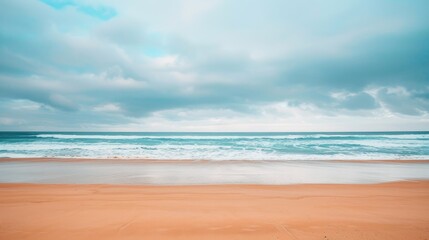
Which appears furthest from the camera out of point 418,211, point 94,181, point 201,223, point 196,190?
point 94,181

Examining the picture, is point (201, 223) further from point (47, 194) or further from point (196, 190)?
point (47, 194)

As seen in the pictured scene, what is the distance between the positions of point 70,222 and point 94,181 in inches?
214

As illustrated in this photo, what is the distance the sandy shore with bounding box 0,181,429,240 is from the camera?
13.9 ft

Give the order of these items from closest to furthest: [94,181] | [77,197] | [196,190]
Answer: [77,197] < [196,190] < [94,181]

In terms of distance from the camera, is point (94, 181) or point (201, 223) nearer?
point (201, 223)

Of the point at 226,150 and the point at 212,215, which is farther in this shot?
the point at 226,150

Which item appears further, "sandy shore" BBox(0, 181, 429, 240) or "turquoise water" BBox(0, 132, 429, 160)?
"turquoise water" BBox(0, 132, 429, 160)

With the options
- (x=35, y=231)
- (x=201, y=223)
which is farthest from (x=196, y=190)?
(x=35, y=231)

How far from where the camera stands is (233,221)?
4.72m

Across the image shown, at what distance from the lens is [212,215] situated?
5.09 metres

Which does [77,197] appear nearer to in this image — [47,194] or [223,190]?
[47,194]

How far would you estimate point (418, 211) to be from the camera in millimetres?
5492

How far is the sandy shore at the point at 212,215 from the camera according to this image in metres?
4.23

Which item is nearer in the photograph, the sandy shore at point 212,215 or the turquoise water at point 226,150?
the sandy shore at point 212,215
